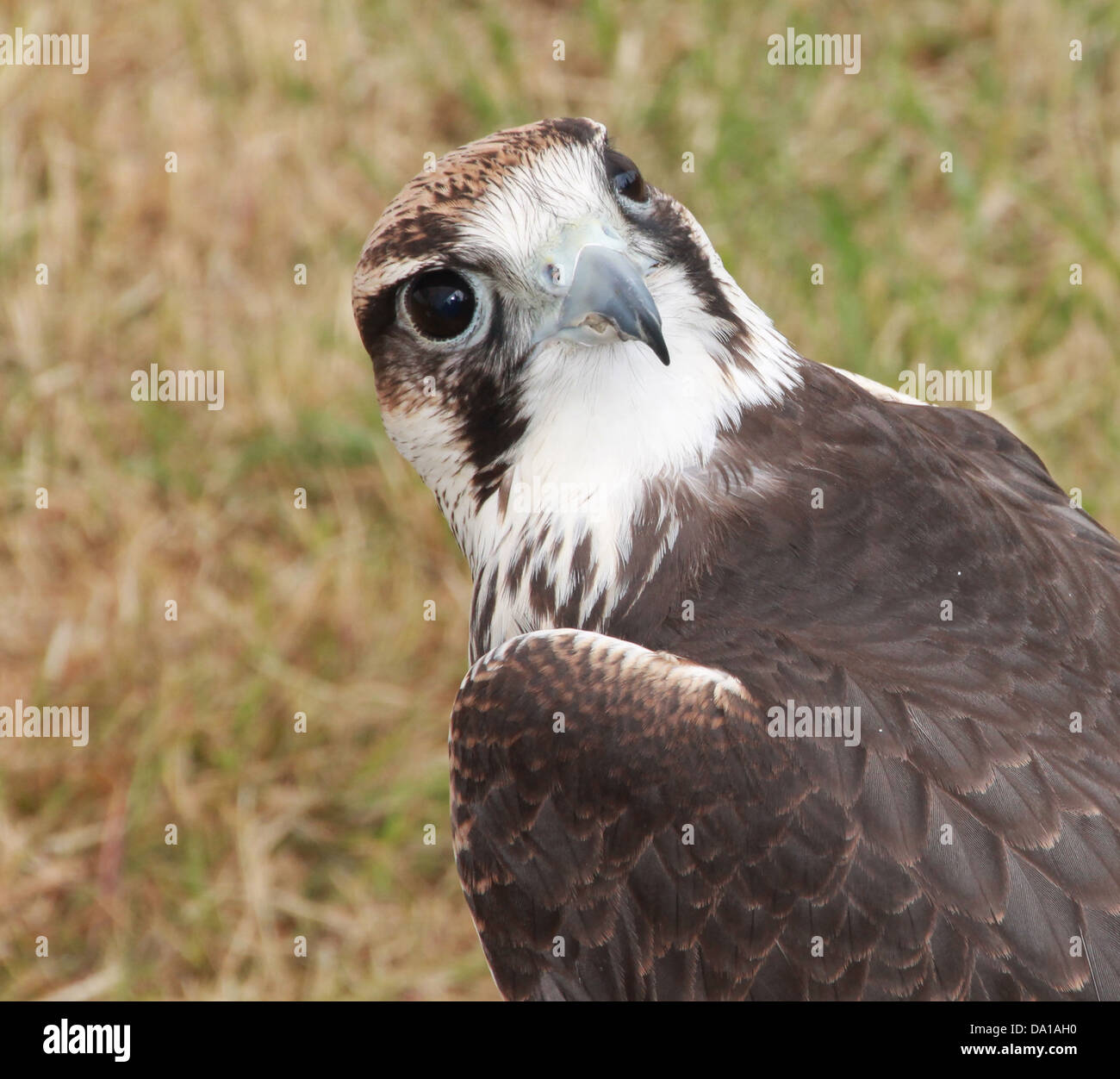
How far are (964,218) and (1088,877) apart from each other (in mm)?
3924

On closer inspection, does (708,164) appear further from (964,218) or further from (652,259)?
(652,259)

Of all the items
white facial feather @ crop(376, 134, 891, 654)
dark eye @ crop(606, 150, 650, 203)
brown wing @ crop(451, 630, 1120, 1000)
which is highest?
dark eye @ crop(606, 150, 650, 203)

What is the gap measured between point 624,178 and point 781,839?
130 centimetres

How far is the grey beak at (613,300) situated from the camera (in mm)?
2756

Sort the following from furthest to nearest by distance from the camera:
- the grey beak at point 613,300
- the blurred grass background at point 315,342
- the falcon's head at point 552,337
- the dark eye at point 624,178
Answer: the blurred grass background at point 315,342 → the dark eye at point 624,178 → the falcon's head at point 552,337 → the grey beak at point 613,300

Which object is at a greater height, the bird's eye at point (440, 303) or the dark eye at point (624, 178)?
the dark eye at point (624, 178)

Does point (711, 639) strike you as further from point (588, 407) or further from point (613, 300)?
point (613, 300)

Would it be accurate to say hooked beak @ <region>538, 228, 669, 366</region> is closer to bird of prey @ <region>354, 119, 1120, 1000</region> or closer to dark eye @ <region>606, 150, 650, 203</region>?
bird of prey @ <region>354, 119, 1120, 1000</region>

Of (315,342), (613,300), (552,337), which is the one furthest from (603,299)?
(315,342)

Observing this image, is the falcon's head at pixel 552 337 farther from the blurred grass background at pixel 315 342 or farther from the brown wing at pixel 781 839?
the blurred grass background at pixel 315 342

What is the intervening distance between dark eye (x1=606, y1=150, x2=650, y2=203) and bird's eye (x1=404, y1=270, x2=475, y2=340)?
37cm

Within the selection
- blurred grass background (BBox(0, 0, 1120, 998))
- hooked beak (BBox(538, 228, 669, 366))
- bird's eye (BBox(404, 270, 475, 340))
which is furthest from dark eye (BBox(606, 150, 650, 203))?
blurred grass background (BBox(0, 0, 1120, 998))

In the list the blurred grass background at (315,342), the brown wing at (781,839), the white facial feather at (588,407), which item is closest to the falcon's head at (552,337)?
the white facial feather at (588,407)

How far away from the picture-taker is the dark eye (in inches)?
120
